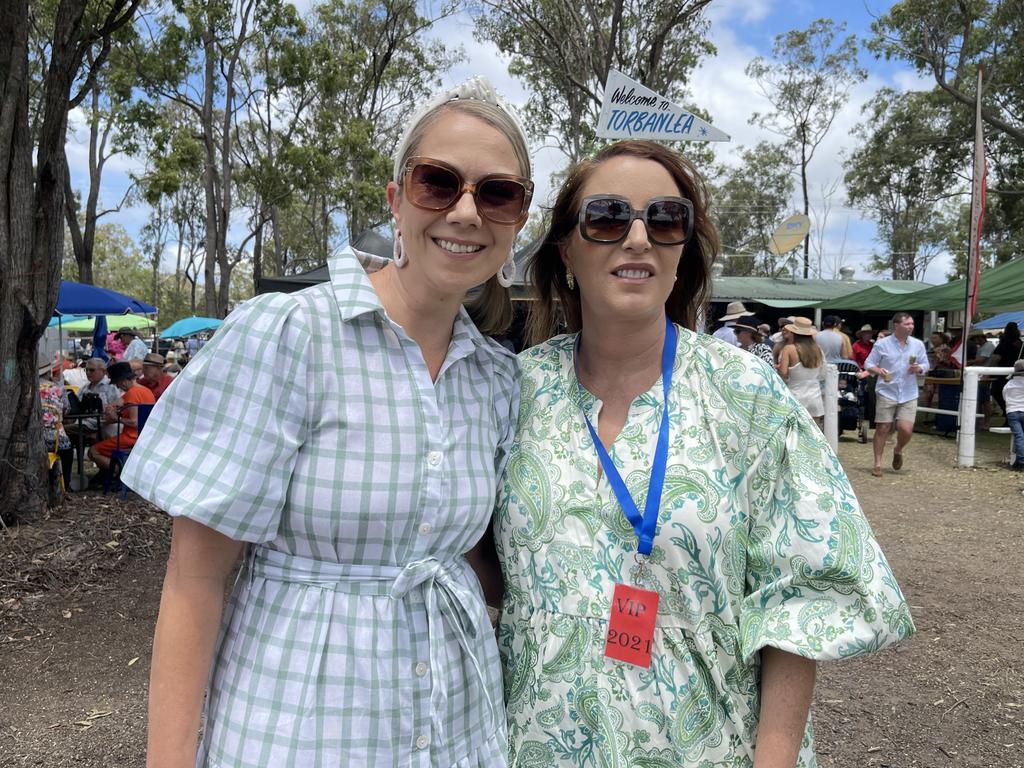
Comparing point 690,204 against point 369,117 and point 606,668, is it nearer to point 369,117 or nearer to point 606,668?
point 606,668

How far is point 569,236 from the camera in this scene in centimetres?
170

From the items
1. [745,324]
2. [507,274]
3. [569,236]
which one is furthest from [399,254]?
[745,324]

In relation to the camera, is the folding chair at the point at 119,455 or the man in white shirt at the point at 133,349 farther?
the man in white shirt at the point at 133,349

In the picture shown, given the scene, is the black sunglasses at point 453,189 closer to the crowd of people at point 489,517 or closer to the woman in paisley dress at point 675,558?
the crowd of people at point 489,517

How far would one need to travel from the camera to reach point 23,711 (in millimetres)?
3514

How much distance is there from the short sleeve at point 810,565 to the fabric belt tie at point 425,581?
1.67 ft

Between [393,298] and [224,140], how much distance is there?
1841cm

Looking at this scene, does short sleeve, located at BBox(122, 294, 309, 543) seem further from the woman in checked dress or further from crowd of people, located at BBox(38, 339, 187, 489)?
crowd of people, located at BBox(38, 339, 187, 489)

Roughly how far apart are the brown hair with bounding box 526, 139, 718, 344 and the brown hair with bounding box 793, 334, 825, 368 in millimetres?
7862

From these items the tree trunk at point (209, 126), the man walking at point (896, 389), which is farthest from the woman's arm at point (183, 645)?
the tree trunk at point (209, 126)

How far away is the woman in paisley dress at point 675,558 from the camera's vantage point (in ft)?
4.44

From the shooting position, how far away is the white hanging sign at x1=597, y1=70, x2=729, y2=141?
17.8ft

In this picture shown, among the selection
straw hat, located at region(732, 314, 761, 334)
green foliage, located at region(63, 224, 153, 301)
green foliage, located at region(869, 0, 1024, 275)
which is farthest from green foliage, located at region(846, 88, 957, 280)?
green foliage, located at region(63, 224, 153, 301)

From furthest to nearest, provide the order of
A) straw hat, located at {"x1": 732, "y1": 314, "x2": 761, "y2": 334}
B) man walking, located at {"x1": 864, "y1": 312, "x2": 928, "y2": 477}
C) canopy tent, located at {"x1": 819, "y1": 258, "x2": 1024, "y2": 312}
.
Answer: canopy tent, located at {"x1": 819, "y1": 258, "x2": 1024, "y2": 312} < straw hat, located at {"x1": 732, "y1": 314, "x2": 761, "y2": 334} < man walking, located at {"x1": 864, "y1": 312, "x2": 928, "y2": 477}
